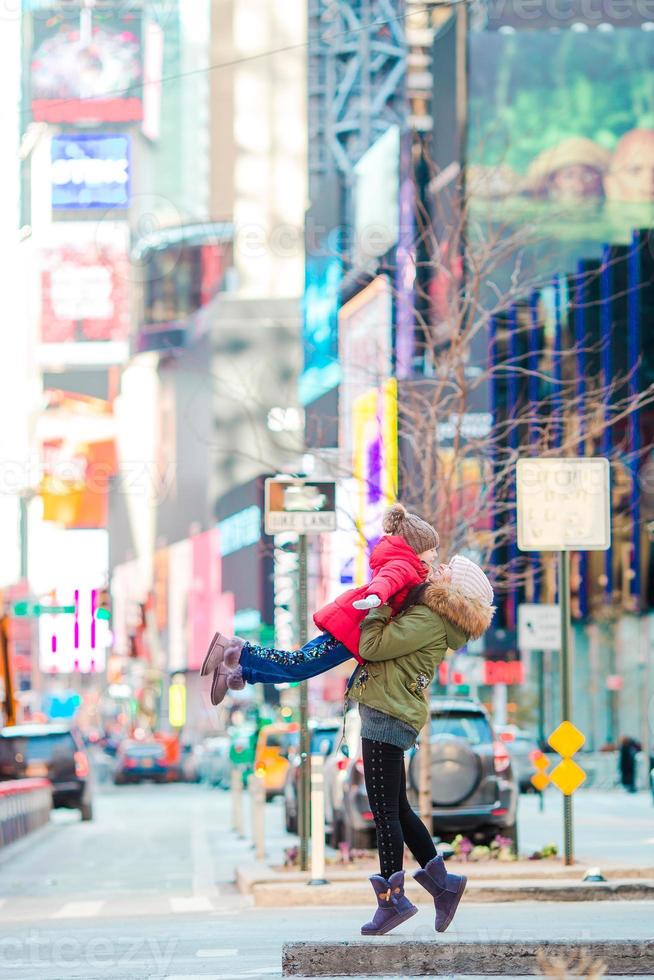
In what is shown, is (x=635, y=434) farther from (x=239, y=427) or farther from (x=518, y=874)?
(x=239, y=427)

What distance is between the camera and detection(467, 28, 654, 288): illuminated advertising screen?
8469 cm

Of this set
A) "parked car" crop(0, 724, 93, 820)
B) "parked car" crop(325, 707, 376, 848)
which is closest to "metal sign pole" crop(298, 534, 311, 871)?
"parked car" crop(325, 707, 376, 848)

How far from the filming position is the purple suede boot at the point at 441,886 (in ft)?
30.0

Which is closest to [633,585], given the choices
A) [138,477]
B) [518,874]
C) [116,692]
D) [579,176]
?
[579,176]

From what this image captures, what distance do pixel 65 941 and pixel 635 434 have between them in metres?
58.6

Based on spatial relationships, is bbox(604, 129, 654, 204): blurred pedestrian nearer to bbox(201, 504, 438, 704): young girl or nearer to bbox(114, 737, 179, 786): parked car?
bbox(114, 737, 179, 786): parked car

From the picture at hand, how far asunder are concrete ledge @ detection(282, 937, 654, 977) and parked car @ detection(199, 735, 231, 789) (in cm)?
5068

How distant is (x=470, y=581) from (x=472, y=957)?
164 cm

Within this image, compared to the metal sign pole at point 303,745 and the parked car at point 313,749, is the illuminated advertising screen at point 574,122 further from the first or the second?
the metal sign pole at point 303,745

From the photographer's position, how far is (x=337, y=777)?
72.9ft

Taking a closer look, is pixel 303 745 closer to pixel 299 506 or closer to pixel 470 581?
pixel 299 506

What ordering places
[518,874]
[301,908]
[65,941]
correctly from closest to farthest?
1. [65,941]
2. [301,908]
3. [518,874]

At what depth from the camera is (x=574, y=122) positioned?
282 ft

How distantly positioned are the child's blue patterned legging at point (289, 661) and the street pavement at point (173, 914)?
1.18 m
